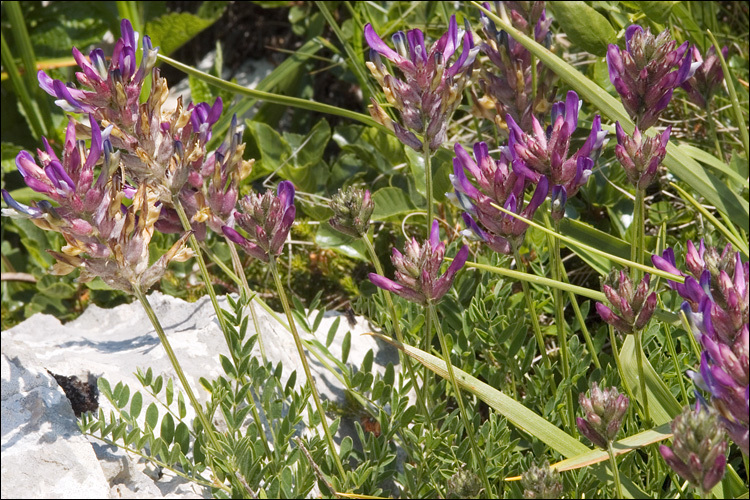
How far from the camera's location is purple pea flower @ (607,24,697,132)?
1.62 meters

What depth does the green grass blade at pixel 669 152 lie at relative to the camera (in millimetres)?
1854

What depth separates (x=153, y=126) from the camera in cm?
163

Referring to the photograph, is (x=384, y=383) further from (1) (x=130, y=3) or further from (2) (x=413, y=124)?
(1) (x=130, y=3)

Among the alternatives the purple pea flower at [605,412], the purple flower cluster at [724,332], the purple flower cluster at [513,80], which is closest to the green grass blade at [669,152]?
the purple flower cluster at [513,80]

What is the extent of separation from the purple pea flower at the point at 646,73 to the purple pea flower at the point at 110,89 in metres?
0.94

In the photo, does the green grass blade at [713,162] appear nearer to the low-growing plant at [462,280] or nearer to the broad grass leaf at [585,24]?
the low-growing plant at [462,280]

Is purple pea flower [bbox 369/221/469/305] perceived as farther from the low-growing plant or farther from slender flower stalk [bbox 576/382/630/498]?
slender flower stalk [bbox 576/382/630/498]

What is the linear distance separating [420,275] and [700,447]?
0.56 meters

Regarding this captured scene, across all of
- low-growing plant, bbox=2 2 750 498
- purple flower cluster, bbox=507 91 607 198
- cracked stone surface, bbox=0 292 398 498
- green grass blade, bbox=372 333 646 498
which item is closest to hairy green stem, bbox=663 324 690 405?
low-growing plant, bbox=2 2 750 498

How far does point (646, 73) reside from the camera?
165 centimetres

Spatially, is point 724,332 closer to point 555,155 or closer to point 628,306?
point 628,306

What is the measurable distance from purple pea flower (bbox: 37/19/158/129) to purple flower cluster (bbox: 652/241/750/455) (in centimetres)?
107

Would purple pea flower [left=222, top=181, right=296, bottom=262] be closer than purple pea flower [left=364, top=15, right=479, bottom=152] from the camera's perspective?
Yes

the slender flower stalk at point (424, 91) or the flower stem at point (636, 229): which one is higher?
the slender flower stalk at point (424, 91)
